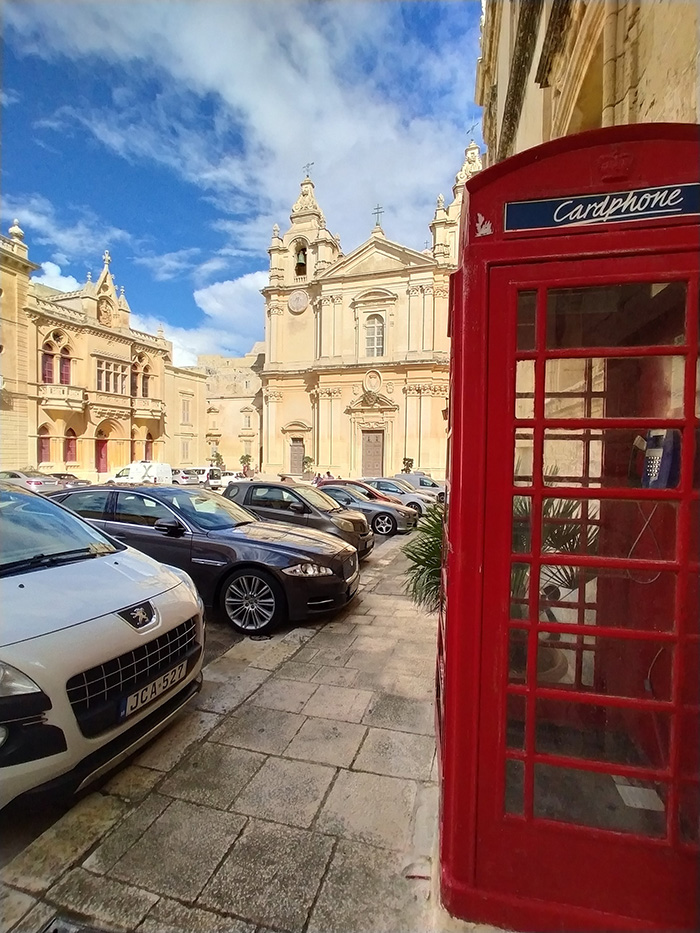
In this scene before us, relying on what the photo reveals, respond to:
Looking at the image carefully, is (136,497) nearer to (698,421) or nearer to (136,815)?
(136,815)

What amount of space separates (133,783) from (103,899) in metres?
0.72

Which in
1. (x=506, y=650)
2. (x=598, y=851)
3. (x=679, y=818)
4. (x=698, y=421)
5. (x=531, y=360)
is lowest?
(x=598, y=851)

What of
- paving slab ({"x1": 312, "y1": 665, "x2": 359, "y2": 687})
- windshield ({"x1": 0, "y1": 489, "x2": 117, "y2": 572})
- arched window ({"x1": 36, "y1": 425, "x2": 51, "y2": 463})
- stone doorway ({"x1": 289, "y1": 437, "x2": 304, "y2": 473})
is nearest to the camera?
windshield ({"x1": 0, "y1": 489, "x2": 117, "y2": 572})

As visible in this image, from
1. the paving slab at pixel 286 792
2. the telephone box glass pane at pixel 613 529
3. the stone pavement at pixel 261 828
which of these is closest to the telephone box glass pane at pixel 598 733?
the telephone box glass pane at pixel 613 529

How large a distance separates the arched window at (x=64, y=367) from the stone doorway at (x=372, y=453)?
19530mm

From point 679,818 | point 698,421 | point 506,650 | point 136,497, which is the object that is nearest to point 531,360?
point 698,421

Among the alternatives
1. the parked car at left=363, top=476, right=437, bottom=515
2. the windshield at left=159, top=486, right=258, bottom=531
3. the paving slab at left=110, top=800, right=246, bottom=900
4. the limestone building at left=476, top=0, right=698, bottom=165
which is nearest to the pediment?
the parked car at left=363, top=476, right=437, bottom=515

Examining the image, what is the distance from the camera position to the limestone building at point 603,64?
2.42 m

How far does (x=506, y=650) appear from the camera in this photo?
5.69 ft

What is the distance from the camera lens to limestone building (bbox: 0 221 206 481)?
2647 centimetres

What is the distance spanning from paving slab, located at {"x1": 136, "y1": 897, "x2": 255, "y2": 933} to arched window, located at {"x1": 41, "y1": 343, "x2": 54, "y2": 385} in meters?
32.4

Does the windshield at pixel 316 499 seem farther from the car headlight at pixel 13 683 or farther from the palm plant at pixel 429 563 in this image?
the car headlight at pixel 13 683

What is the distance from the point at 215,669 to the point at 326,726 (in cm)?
135

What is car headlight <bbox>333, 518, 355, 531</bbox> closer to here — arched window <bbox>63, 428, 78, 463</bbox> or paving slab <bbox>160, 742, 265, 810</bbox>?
paving slab <bbox>160, 742, 265, 810</bbox>
